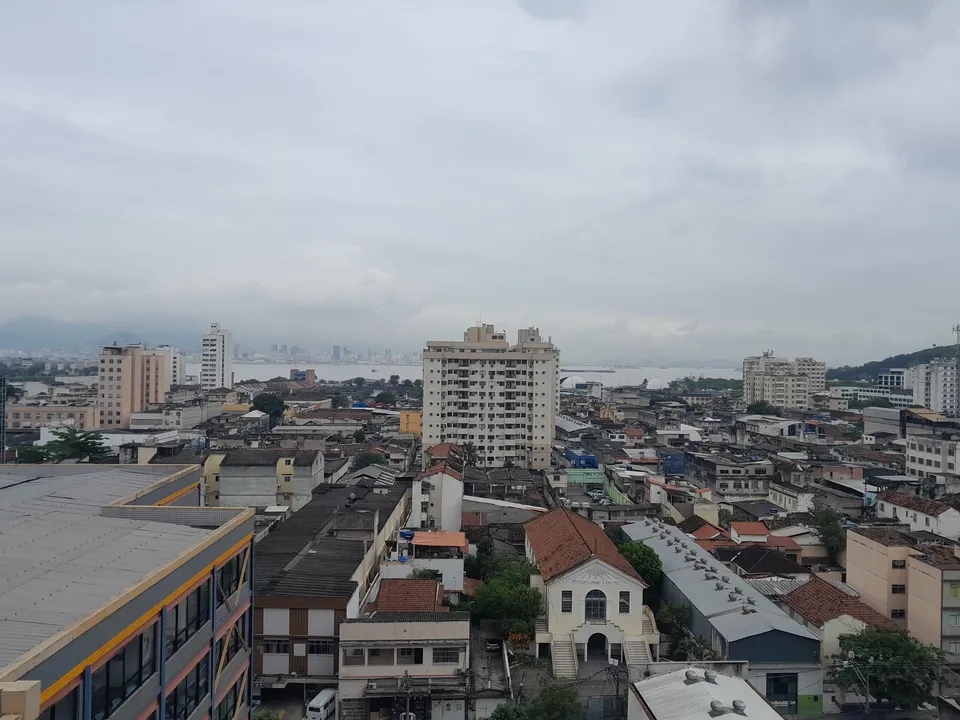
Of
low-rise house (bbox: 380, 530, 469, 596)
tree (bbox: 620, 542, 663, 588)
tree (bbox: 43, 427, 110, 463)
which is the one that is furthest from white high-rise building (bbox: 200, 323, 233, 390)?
tree (bbox: 620, 542, 663, 588)

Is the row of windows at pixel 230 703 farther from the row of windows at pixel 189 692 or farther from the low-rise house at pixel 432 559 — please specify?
the low-rise house at pixel 432 559

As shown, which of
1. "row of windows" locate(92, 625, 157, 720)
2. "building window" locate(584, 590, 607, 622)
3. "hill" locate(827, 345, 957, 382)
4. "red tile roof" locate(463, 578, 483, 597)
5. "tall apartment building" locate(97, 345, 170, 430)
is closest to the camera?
"row of windows" locate(92, 625, 157, 720)

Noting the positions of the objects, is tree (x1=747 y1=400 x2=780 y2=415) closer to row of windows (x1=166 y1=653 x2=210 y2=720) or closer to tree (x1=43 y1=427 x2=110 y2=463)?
tree (x1=43 y1=427 x2=110 y2=463)

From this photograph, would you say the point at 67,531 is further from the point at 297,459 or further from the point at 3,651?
the point at 297,459

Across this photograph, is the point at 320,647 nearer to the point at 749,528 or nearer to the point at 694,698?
the point at 694,698

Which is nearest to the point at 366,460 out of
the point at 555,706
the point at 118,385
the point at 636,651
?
the point at 636,651
